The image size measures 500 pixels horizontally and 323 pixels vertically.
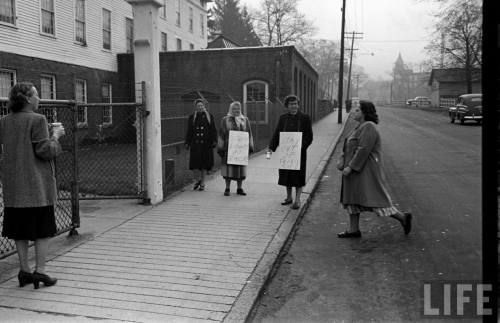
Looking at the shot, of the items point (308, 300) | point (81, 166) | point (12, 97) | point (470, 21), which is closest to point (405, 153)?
point (81, 166)

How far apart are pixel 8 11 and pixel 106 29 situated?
788 centimetres

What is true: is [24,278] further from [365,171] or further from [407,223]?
[407,223]

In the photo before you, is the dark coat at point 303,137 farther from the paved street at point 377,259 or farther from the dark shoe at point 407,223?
the dark shoe at point 407,223

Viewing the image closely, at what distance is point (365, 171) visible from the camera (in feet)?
21.4

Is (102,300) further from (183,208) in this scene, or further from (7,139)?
(183,208)

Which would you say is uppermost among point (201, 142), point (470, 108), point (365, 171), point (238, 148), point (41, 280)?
point (470, 108)

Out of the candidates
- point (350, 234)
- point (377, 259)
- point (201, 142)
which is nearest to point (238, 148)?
point (201, 142)

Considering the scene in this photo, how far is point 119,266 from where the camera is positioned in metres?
5.35

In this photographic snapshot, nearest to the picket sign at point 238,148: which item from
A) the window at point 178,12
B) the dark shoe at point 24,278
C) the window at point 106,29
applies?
the dark shoe at point 24,278

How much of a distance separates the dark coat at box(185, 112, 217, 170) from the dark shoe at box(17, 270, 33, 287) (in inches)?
214

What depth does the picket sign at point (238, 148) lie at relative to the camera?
372 inches

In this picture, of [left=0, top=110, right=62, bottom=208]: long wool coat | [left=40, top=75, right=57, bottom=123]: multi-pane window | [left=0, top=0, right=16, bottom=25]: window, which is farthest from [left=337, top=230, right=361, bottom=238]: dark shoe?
[left=40, top=75, right=57, bottom=123]: multi-pane window

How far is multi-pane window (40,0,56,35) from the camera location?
67.9 ft

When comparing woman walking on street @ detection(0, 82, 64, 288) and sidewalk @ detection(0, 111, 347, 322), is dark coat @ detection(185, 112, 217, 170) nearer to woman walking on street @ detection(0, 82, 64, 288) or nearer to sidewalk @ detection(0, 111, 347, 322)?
sidewalk @ detection(0, 111, 347, 322)
